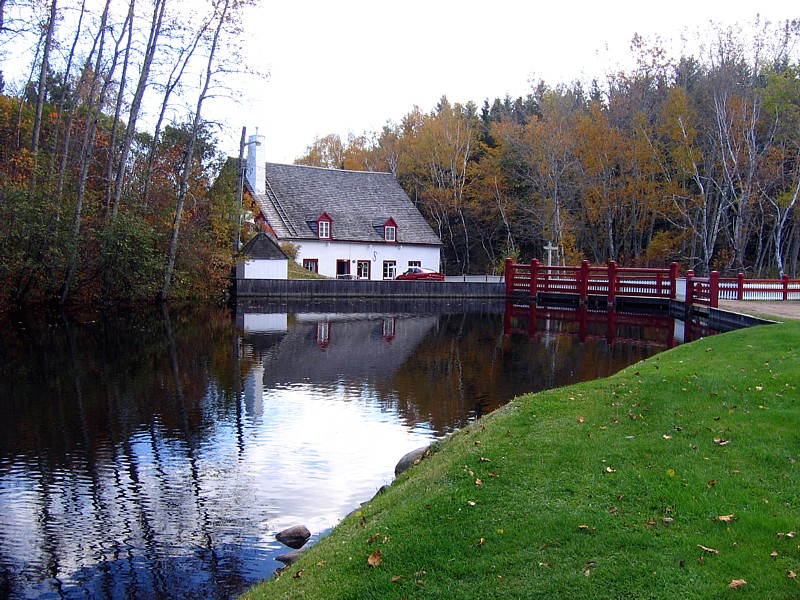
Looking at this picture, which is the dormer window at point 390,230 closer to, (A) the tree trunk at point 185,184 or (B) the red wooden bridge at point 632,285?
(B) the red wooden bridge at point 632,285

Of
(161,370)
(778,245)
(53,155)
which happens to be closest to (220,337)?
(161,370)

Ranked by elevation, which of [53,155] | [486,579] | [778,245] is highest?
[53,155]

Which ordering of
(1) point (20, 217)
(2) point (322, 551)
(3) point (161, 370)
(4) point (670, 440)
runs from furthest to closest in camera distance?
(1) point (20, 217), (3) point (161, 370), (4) point (670, 440), (2) point (322, 551)

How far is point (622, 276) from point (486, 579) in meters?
31.1

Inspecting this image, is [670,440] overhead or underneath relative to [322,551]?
overhead

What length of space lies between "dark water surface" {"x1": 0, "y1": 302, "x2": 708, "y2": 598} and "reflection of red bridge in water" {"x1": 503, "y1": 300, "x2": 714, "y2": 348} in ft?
1.46

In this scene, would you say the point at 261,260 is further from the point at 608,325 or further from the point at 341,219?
the point at 608,325

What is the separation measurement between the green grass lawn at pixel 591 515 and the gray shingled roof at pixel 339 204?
40908mm

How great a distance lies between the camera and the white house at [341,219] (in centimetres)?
4806

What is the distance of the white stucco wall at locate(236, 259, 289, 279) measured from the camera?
3684 cm

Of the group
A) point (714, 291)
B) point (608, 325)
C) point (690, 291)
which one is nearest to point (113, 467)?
point (608, 325)

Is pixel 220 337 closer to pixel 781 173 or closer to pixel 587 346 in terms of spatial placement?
pixel 587 346

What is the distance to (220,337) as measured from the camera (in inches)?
831

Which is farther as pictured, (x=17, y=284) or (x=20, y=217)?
(x=17, y=284)
